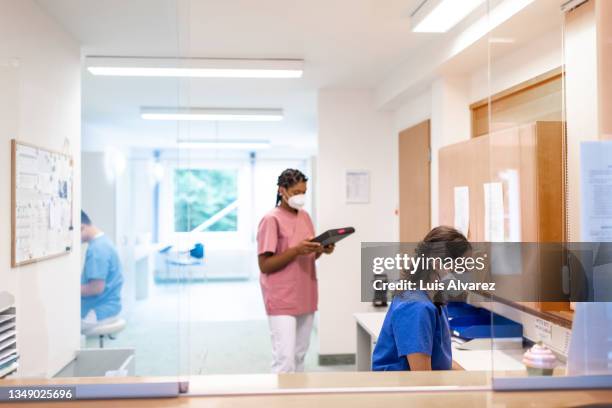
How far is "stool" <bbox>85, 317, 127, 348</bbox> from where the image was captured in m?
2.56

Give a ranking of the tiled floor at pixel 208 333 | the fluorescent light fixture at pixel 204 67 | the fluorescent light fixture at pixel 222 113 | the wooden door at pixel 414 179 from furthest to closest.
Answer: the fluorescent light fixture at pixel 222 113
the wooden door at pixel 414 179
the fluorescent light fixture at pixel 204 67
the tiled floor at pixel 208 333

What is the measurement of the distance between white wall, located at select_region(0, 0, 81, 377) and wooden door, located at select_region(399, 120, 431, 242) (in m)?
2.25

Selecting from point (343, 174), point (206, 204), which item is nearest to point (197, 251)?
point (206, 204)

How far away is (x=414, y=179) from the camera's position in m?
3.69

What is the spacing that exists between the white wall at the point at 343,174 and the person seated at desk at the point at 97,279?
50.9 inches

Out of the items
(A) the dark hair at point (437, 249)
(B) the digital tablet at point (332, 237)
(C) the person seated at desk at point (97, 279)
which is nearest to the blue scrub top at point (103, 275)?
(C) the person seated at desk at point (97, 279)

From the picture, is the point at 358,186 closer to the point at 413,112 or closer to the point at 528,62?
the point at 413,112

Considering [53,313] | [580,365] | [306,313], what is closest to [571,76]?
[580,365]

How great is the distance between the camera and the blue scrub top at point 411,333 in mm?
1628

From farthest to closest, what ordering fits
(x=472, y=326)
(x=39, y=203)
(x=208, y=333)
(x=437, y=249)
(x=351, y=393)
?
(x=208, y=333), (x=472, y=326), (x=39, y=203), (x=437, y=249), (x=351, y=393)

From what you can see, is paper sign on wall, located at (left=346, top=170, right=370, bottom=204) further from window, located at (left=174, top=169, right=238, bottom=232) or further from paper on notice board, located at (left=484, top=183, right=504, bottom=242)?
paper on notice board, located at (left=484, top=183, right=504, bottom=242)

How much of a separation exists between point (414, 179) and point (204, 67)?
1727 millimetres

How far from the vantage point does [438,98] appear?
339cm

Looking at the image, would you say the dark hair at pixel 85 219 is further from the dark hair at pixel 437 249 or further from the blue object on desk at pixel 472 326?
the blue object on desk at pixel 472 326
